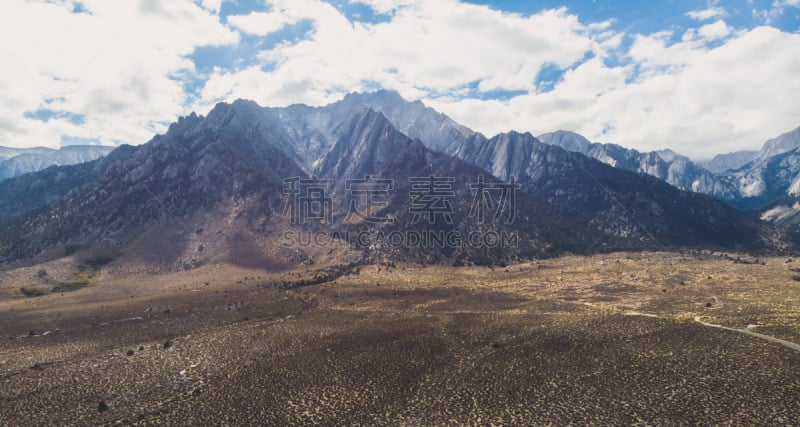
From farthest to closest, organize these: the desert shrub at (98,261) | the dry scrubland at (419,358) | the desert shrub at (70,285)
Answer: the desert shrub at (98,261)
the desert shrub at (70,285)
the dry scrubland at (419,358)

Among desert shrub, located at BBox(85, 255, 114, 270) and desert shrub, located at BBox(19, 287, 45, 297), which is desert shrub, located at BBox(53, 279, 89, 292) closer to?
desert shrub, located at BBox(19, 287, 45, 297)

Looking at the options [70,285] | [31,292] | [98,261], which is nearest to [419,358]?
[31,292]

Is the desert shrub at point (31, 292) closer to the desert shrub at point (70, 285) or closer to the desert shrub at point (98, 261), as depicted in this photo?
the desert shrub at point (70, 285)

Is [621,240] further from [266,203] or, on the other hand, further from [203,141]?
[203,141]

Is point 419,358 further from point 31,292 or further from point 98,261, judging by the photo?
point 98,261

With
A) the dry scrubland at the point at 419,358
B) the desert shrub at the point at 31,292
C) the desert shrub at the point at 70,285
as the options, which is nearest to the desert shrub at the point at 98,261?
the desert shrub at the point at 70,285

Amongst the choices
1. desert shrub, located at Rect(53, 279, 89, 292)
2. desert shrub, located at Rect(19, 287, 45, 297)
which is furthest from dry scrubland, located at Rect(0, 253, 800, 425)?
desert shrub, located at Rect(53, 279, 89, 292)

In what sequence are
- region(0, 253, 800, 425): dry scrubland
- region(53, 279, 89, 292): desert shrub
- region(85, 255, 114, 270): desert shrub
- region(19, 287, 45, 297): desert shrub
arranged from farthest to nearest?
region(85, 255, 114, 270): desert shrub, region(53, 279, 89, 292): desert shrub, region(19, 287, 45, 297): desert shrub, region(0, 253, 800, 425): dry scrubland
